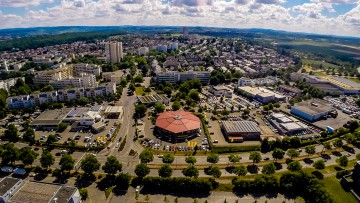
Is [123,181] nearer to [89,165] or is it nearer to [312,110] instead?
[89,165]

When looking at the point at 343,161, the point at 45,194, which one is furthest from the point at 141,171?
the point at 343,161

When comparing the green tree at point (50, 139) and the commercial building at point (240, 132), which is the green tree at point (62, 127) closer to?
the green tree at point (50, 139)

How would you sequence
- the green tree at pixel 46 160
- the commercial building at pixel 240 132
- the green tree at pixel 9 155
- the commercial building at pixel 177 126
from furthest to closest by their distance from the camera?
the commercial building at pixel 177 126 < the commercial building at pixel 240 132 < the green tree at pixel 9 155 < the green tree at pixel 46 160

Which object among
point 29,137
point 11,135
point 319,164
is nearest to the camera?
point 319,164

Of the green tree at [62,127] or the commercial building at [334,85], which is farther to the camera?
the commercial building at [334,85]

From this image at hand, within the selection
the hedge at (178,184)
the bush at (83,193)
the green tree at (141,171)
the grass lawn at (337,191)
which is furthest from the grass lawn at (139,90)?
the grass lawn at (337,191)

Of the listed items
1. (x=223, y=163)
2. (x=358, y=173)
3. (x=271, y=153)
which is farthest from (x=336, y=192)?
→ (x=223, y=163)
